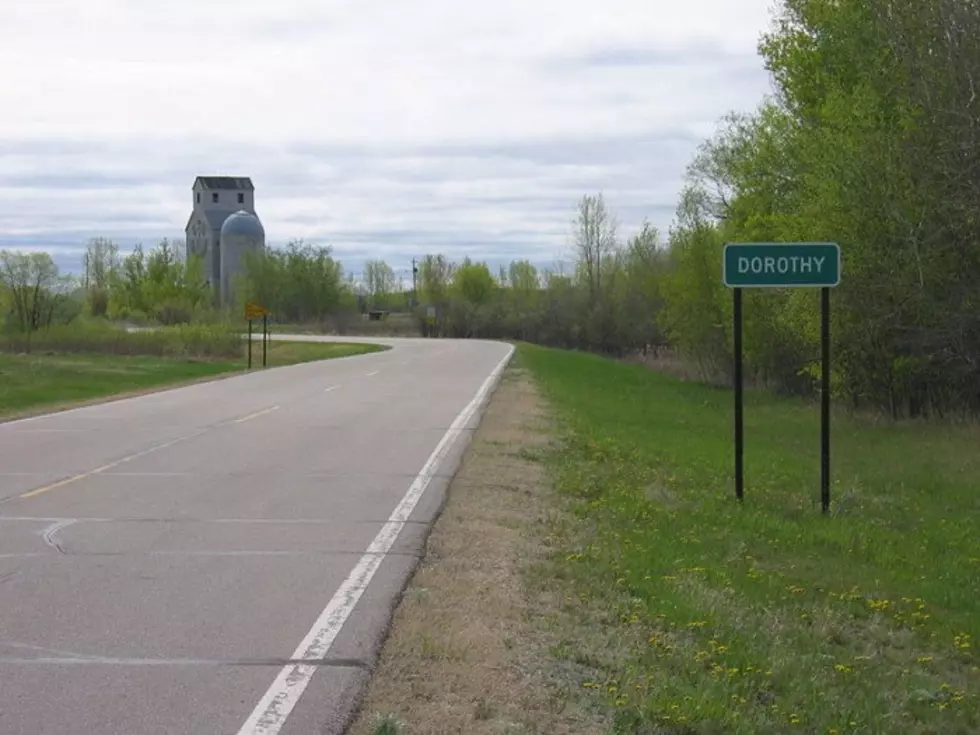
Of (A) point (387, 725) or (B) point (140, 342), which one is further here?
(B) point (140, 342)

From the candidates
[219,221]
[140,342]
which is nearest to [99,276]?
[219,221]

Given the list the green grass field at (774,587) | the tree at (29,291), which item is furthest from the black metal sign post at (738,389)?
the tree at (29,291)

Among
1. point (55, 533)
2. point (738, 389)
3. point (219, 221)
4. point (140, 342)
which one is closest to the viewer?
point (55, 533)

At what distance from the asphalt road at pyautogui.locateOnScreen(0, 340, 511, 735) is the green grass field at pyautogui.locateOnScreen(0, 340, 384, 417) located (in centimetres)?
775

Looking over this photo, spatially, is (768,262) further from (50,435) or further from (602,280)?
(602,280)

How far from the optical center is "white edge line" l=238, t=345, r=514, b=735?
19.0ft

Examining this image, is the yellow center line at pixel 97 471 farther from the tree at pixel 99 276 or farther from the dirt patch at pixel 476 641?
the tree at pixel 99 276

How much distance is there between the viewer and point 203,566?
365 inches

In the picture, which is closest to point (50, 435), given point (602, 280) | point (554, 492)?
point (554, 492)

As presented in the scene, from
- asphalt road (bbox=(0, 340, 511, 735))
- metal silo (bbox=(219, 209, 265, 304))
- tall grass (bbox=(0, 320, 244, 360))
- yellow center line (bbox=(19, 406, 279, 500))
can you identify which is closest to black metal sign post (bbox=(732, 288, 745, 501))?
asphalt road (bbox=(0, 340, 511, 735))

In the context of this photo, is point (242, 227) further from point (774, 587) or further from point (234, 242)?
point (774, 587)

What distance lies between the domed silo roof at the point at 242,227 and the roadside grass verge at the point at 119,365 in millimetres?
59258

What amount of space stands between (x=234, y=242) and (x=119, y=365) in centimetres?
8999

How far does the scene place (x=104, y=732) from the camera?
5586 millimetres
